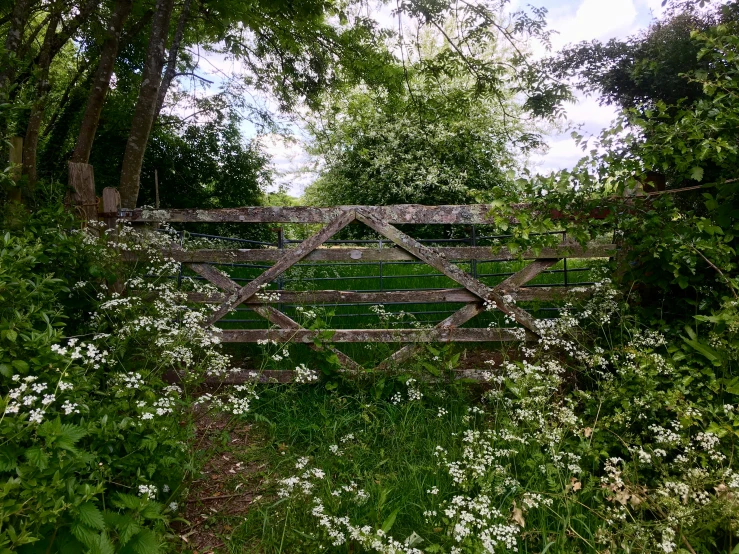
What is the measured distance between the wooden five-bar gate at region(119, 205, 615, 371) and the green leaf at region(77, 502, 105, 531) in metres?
2.44

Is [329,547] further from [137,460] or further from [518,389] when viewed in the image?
[518,389]

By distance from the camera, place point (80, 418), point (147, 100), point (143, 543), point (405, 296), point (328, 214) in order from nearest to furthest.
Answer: point (143, 543) < point (80, 418) < point (328, 214) < point (405, 296) < point (147, 100)

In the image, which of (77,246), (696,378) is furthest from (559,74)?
(77,246)

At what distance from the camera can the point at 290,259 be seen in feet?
14.6

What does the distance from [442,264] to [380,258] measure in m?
0.71

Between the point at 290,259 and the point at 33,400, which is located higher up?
the point at 290,259

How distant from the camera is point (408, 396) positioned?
4305 mm

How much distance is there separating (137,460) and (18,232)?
6.74 ft

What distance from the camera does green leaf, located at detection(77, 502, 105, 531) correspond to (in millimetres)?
2018

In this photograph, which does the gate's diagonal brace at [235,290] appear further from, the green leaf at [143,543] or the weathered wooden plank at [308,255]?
the green leaf at [143,543]

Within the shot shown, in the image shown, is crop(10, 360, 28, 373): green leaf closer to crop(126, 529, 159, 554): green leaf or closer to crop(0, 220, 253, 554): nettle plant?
crop(0, 220, 253, 554): nettle plant

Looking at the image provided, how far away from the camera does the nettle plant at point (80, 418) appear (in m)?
2.01

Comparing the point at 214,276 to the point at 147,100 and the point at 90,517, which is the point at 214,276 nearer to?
the point at 90,517

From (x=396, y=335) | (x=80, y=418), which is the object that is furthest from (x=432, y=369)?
(x=80, y=418)
